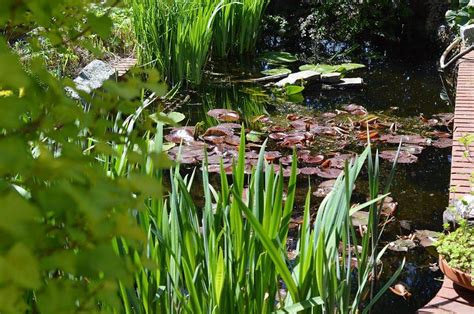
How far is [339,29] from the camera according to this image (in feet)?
24.5

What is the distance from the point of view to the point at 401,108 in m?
5.04

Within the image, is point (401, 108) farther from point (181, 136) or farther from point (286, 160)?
point (181, 136)

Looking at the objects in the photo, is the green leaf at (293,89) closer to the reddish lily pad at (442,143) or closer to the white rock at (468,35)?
the reddish lily pad at (442,143)

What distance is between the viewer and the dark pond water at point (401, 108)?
2869mm

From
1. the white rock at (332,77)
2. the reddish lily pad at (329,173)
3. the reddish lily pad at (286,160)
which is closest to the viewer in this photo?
the reddish lily pad at (329,173)

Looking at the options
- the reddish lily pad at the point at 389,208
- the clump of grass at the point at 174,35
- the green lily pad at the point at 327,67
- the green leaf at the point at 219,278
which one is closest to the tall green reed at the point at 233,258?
the green leaf at the point at 219,278

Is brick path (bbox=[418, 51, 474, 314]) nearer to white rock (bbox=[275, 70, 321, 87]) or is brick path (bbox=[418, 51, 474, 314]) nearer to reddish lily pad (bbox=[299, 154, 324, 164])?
reddish lily pad (bbox=[299, 154, 324, 164])

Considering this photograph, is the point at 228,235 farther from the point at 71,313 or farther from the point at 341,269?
the point at 71,313

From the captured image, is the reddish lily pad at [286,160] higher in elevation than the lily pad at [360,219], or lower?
higher

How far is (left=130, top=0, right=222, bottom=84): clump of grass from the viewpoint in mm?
5031

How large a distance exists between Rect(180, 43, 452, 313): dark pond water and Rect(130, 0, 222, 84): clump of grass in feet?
0.89

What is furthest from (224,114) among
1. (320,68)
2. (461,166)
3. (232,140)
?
(461,166)

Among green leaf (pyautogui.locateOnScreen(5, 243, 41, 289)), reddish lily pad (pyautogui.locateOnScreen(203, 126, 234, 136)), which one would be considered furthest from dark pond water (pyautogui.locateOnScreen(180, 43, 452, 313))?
green leaf (pyautogui.locateOnScreen(5, 243, 41, 289))

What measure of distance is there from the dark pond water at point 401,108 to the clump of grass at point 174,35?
27 centimetres
